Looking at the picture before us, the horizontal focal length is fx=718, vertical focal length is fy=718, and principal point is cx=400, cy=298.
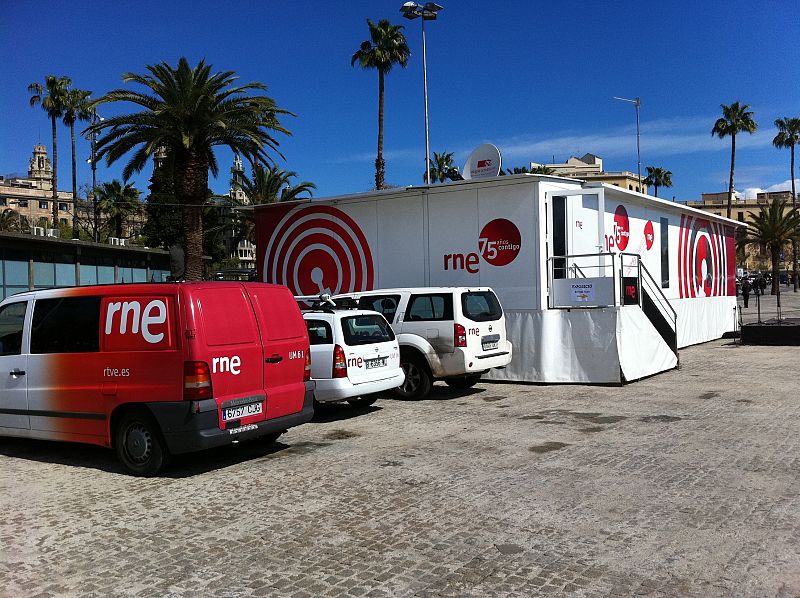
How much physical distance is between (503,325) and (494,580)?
8.97 m

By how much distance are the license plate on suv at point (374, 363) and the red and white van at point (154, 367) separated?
2269 millimetres

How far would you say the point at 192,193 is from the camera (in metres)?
23.5

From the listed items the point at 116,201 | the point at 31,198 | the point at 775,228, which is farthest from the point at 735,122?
the point at 31,198

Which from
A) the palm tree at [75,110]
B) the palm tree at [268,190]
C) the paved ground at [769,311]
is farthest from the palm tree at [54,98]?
the paved ground at [769,311]

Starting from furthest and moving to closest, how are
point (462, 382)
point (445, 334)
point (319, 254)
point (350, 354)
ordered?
point (319, 254) < point (462, 382) < point (445, 334) < point (350, 354)

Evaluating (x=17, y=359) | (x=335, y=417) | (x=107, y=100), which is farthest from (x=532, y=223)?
(x=107, y=100)

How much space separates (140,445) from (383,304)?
21.4 feet

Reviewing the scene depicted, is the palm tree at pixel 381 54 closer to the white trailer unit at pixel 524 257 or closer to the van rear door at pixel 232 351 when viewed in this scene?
the white trailer unit at pixel 524 257

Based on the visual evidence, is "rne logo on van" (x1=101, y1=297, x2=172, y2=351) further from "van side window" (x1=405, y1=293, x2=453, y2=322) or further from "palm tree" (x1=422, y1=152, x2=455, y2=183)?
"palm tree" (x1=422, y1=152, x2=455, y2=183)

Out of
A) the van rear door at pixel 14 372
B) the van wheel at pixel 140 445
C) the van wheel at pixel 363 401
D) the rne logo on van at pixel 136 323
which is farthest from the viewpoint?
the van wheel at pixel 363 401

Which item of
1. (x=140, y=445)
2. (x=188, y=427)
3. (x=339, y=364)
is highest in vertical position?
(x=339, y=364)

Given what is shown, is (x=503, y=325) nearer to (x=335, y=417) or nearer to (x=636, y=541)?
(x=335, y=417)

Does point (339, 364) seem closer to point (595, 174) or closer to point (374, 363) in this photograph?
point (374, 363)

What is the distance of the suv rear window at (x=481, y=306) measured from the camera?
489 inches
